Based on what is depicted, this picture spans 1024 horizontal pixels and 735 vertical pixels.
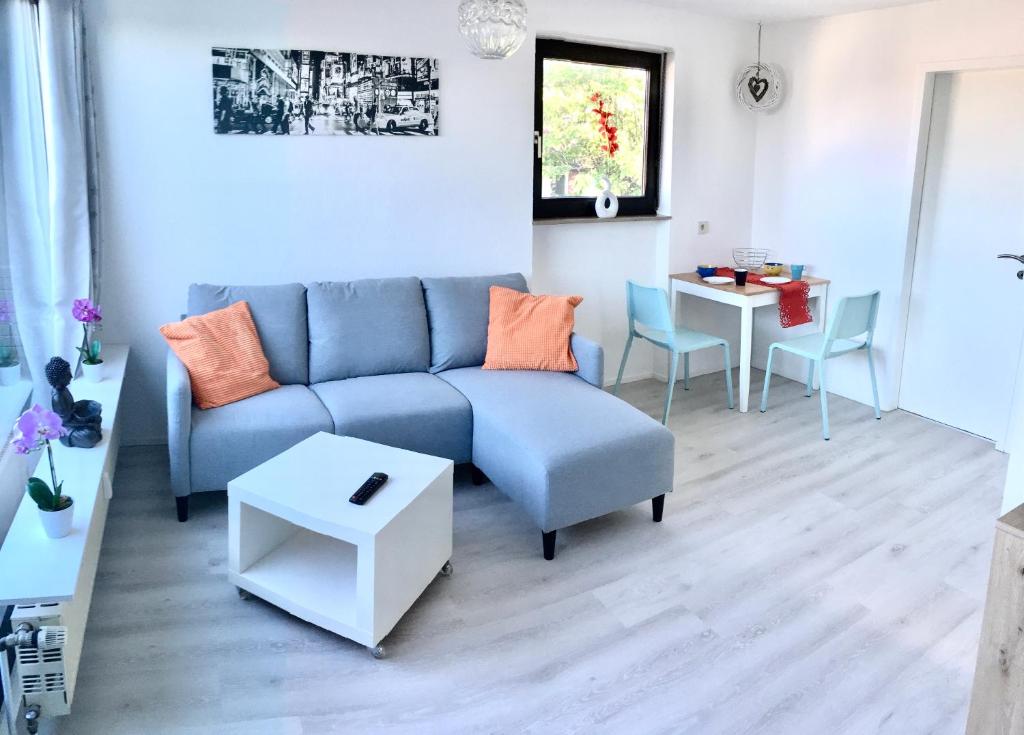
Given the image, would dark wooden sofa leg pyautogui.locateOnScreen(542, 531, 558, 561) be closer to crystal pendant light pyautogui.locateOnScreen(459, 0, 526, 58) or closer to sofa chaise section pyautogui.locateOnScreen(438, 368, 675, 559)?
sofa chaise section pyautogui.locateOnScreen(438, 368, 675, 559)

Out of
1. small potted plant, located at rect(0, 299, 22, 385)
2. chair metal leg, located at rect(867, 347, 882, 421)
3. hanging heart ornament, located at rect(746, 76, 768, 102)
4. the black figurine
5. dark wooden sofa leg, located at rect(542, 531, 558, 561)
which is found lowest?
dark wooden sofa leg, located at rect(542, 531, 558, 561)

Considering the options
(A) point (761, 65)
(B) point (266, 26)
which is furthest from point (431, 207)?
(A) point (761, 65)

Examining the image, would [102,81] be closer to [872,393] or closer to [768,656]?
[768,656]

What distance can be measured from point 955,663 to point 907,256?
8.43 ft

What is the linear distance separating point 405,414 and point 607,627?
4.04ft

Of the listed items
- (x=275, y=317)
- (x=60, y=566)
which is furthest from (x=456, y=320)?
(x=60, y=566)

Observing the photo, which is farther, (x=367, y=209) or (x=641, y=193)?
(x=641, y=193)

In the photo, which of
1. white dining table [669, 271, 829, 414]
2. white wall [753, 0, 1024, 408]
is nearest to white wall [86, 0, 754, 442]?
white dining table [669, 271, 829, 414]

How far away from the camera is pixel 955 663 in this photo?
2.37 m

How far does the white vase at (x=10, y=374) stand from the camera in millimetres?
2852

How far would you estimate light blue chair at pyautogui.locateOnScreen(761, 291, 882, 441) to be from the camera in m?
4.04

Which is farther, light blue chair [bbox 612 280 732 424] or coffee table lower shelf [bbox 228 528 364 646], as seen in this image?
light blue chair [bbox 612 280 732 424]

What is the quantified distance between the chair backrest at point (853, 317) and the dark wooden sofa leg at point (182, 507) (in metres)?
3.13

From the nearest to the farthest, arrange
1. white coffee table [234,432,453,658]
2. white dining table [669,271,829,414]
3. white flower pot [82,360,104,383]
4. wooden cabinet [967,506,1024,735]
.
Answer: wooden cabinet [967,506,1024,735] → white coffee table [234,432,453,658] → white flower pot [82,360,104,383] → white dining table [669,271,829,414]
